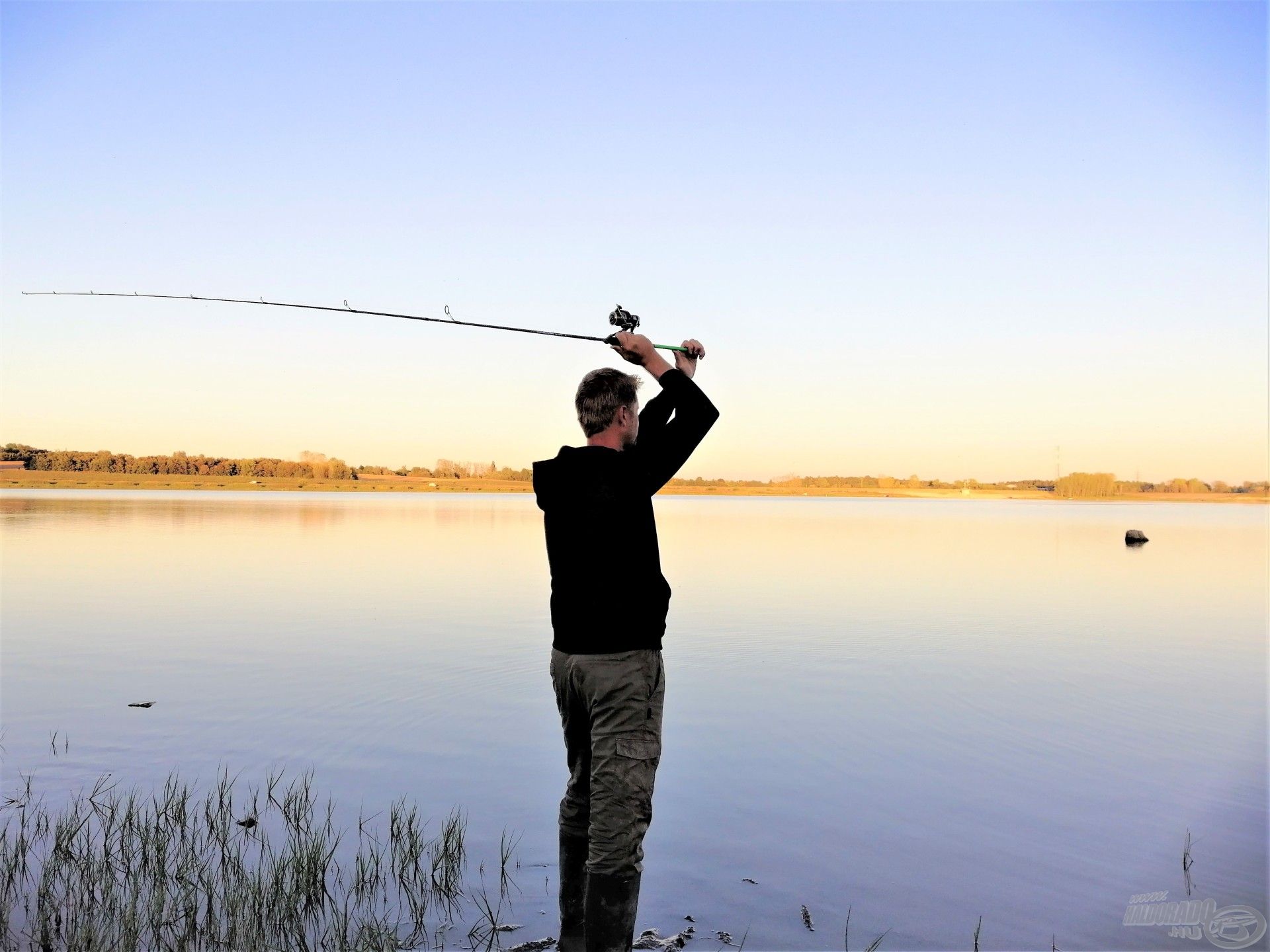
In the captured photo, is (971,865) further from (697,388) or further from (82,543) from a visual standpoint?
(82,543)

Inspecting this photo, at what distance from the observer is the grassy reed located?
4.20 metres

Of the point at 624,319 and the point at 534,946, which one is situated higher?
the point at 624,319

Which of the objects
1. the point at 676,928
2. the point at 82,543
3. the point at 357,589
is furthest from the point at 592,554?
the point at 82,543

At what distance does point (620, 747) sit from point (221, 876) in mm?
2720

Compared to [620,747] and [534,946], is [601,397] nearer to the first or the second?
[620,747]

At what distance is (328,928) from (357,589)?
1407 centimetres

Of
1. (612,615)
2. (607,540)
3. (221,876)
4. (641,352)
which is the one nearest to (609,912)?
(612,615)

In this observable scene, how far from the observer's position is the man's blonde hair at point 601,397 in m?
3.63

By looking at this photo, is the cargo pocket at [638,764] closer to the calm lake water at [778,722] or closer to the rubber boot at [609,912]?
the rubber boot at [609,912]

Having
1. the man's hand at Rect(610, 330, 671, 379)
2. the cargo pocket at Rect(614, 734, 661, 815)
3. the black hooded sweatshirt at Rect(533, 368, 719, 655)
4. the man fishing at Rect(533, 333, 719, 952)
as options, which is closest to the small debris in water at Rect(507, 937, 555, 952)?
the man fishing at Rect(533, 333, 719, 952)

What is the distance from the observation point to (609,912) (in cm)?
342

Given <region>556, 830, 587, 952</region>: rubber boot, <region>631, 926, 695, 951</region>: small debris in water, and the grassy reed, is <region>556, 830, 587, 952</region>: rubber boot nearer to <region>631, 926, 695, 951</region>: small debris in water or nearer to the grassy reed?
<region>631, 926, 695, 951</region>: small debris in water

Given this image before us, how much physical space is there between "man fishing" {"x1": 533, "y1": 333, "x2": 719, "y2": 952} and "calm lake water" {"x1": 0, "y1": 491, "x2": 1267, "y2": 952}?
1193 millimetres

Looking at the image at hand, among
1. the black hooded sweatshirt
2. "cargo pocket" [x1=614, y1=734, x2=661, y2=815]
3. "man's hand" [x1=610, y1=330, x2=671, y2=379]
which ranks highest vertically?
"man's hand" [x1=610, y1=330, x2=671, y2=379]
